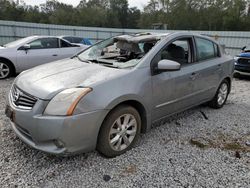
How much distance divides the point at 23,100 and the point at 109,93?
95 centimetres

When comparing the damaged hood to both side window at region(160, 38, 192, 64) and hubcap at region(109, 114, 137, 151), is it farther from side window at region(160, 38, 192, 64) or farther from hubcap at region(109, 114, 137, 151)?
side window at region(160, 38, 192, 64)

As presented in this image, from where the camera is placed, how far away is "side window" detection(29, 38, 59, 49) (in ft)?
22.3

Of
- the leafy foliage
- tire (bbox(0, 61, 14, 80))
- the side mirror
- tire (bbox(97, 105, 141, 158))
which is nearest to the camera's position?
tire (bbox(97, 105, 141, 158))

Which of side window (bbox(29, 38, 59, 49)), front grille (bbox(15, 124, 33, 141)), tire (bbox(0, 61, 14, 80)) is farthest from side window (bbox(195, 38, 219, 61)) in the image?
tire (bbox(0, 61, 14, 80))

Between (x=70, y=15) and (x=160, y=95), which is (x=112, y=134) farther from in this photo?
(x=70, y=15)

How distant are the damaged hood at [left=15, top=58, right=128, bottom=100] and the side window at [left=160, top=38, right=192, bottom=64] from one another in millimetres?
1037

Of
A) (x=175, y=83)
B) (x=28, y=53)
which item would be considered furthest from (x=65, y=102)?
(x=28, y=53)

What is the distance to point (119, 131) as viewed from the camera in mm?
2594

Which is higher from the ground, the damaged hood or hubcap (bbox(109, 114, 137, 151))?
the damaged hood

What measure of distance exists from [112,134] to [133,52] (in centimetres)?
138

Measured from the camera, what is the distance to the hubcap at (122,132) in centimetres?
255

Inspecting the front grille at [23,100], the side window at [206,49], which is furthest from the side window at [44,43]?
the side window at [206,49]

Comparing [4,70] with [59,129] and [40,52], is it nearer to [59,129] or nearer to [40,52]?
[40,52]

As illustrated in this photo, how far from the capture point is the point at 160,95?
2.92 metres
